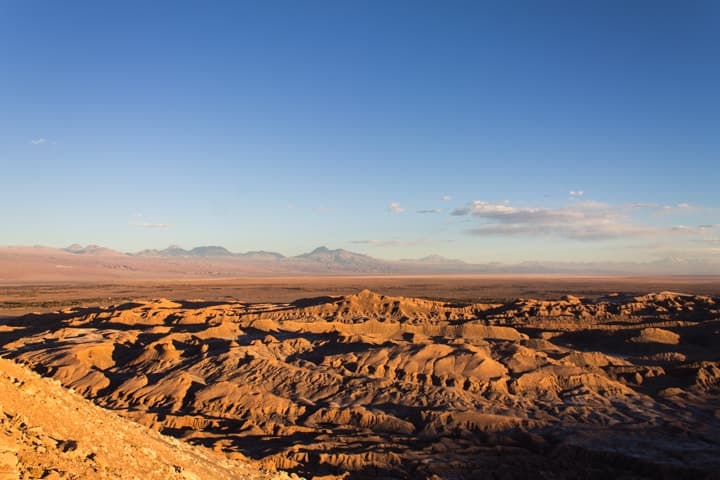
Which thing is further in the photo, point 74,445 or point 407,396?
point 407,396

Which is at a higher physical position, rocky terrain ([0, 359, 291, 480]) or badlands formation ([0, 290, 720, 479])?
rocky terrain ([0, 359, 291, 480])

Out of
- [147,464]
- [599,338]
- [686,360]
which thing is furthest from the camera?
[599,338]

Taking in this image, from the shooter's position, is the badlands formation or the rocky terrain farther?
the badlands formation

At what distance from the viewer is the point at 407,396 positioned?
68.8 ft

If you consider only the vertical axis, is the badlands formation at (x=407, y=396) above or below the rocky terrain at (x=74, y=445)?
below

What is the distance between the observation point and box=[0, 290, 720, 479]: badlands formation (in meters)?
15.2

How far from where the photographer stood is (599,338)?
119 ft

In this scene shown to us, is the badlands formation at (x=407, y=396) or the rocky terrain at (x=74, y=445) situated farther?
the badlands formation at (x=407, y=396)

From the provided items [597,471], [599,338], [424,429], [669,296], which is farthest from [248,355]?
[669,296]

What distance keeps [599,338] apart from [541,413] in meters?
18.7

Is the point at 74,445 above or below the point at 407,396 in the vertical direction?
above

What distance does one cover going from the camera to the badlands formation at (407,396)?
15250 millimetres

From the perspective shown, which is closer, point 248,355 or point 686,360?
point 248,355

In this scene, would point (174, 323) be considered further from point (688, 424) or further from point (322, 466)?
point (688, 424)
